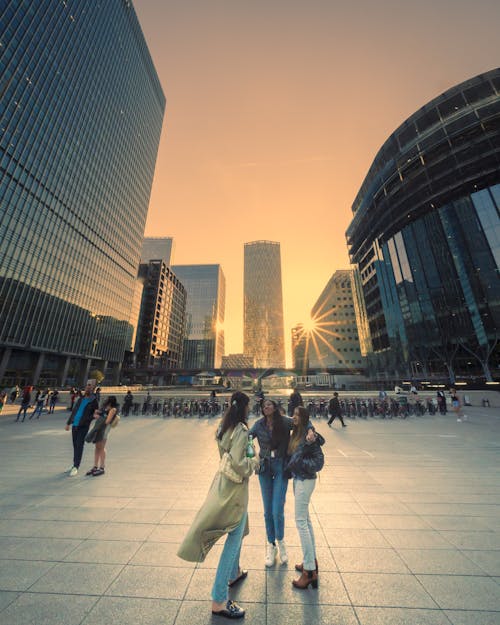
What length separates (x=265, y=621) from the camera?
2.38m

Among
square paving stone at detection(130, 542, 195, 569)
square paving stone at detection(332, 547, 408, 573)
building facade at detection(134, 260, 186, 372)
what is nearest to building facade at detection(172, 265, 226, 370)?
building facade at detection(134, 260, 186, 372)

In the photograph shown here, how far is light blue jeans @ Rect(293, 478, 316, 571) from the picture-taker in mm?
2898

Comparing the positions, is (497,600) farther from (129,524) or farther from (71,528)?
(71,528)

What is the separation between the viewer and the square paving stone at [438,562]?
10.2 feet

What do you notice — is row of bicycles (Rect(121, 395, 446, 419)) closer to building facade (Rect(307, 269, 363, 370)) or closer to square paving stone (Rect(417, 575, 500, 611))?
square paving stone (Rect(417, 575, 500, 611))

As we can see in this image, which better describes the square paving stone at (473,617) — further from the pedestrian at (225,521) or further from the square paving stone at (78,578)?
the square paving stone at (78,578)

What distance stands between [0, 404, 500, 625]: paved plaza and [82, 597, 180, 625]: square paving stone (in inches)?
0.5

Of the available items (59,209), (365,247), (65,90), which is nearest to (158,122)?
(65,90)

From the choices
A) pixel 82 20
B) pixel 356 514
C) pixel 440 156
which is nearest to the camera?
pixel 356 514

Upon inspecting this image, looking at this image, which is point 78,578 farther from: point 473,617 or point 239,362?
point 239,362

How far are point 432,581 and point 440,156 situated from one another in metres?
66.0

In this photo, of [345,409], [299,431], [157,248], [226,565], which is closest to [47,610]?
[226,565]

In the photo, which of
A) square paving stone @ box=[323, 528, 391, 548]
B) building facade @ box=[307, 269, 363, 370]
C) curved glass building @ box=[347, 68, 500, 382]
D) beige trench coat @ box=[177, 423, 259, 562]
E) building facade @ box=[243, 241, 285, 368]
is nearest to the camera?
beige trench coat @ box=[177, 423, 259, 562]

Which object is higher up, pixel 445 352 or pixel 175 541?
pixel 445 352
